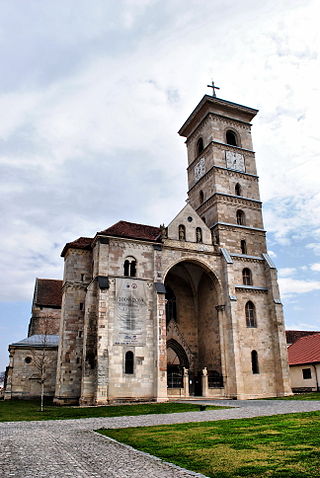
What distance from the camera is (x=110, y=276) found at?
1099 inches

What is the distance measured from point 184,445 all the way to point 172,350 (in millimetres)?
24096

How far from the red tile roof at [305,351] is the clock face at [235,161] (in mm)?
18119

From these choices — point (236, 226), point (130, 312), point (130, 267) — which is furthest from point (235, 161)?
point (130, 312)

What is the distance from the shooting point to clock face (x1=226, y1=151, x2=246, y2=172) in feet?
121


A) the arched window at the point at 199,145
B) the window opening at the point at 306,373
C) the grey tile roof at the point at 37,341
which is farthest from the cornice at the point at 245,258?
the grey tile roof at the point at 37,341

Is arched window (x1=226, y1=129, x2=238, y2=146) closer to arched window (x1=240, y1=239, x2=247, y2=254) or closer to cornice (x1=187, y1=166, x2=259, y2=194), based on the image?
cornice (x1=187, y1=166, x2=259, y2=194)

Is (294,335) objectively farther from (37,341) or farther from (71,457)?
(71,457)

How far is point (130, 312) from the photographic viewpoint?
27578mm

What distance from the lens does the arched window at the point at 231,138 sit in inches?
1526

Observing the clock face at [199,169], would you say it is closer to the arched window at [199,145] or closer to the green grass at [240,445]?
the arched window at [199,145]

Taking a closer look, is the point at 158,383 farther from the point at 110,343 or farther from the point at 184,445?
the point at 184,445

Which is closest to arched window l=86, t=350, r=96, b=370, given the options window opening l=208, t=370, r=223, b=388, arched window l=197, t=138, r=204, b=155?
window opening l=208, t=370, r=223, b=388

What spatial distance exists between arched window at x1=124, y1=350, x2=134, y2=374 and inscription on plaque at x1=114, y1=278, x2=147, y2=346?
2.60 feet

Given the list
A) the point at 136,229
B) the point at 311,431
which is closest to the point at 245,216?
the point at 136,229
